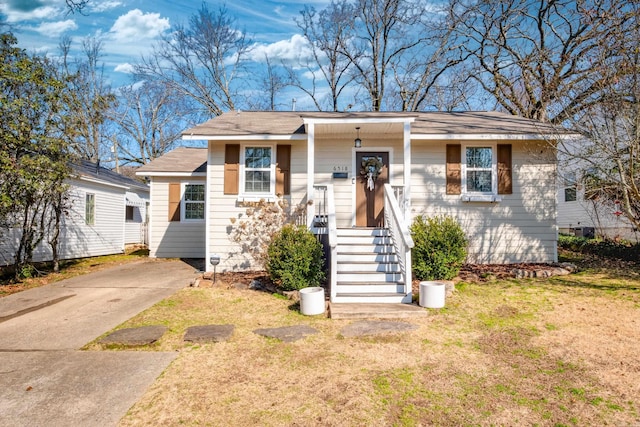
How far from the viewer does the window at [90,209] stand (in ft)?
42.3

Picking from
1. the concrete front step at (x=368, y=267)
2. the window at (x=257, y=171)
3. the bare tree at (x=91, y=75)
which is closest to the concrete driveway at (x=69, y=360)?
the window at (x=257, y=171)

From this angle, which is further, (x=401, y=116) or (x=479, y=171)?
(x=479, y=171)

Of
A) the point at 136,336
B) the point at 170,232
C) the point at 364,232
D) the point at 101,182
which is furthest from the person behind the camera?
the point at 101,182

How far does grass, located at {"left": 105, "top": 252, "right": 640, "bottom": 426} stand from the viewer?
2.97 metres

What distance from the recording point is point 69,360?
4.06 meters

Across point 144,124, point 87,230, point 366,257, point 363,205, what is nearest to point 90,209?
point 87,230

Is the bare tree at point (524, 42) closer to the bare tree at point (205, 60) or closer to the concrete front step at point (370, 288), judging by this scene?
the concrete front step at point (370, 288)

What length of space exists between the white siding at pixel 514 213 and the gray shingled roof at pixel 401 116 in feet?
1.84

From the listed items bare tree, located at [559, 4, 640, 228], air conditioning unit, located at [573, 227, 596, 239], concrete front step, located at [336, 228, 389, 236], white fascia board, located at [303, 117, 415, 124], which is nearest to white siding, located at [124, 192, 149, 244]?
concrete front step, located at [336, 228, 389, 236]

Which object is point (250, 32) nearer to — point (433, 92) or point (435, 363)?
point (433, 92)

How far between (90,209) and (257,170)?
792 centimetres

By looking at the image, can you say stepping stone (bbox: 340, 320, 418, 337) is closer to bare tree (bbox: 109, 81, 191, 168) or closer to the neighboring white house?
the neighboring white house

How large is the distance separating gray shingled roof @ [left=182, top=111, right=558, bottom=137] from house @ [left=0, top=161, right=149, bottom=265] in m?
4.72

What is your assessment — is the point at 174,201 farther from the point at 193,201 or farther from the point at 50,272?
the point at 50,272
